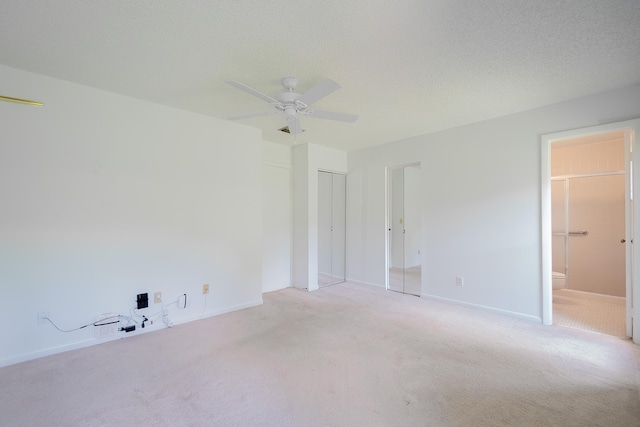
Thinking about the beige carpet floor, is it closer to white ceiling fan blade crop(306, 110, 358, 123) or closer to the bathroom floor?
the bathroom floor

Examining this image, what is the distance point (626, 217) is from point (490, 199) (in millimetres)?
1220

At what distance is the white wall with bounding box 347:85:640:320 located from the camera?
3188 mm

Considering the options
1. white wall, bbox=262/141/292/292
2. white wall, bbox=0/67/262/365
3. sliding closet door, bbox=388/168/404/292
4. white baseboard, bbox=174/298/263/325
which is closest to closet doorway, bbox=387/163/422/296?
sliding closet door, bbox=388/168/404/292

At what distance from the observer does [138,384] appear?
2064 millimetres

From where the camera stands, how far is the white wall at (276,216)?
455 centimetres

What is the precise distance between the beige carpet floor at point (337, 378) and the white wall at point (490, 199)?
613mm

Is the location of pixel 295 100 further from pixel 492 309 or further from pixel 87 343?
pixel 492 309

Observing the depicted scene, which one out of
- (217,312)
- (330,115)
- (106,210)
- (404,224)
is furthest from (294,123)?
(404,224)

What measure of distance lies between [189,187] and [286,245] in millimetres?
2022

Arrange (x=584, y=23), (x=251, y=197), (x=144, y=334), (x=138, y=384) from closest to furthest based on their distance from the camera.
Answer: (x=584, y=23) < (x=138, y=384) < (x=144, y=334) < (x=251, y=197)

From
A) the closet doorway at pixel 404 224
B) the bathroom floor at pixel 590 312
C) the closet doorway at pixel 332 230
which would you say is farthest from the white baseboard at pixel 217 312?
the bathroom floor at pixel 590 312

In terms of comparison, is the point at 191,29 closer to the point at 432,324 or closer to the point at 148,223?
the point at 148,223

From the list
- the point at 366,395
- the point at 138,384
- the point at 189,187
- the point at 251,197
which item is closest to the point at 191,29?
the point at 189,187

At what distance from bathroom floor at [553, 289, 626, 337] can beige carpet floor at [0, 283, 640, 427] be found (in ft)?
1.13
